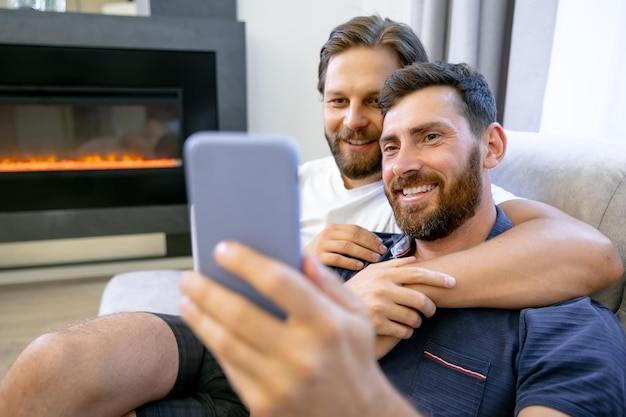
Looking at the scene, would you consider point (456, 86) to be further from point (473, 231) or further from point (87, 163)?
point (87, 163)

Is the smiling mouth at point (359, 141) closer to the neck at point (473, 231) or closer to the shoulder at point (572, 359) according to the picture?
the neck at point (473, 231)

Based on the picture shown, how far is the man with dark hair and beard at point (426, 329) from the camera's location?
366 mm

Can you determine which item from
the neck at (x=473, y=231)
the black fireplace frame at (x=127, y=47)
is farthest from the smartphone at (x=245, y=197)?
the black fireplace frame at (x=127, y=47)

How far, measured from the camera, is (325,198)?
1.37m

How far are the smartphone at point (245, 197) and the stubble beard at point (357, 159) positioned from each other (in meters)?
0.89

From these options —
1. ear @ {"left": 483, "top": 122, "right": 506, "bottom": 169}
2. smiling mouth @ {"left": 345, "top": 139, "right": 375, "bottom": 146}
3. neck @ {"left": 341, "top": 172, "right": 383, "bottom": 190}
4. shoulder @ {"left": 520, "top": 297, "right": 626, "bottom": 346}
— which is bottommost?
shoulder @ {"left": 520, "top": 297, "right": 626, "bottom": 346}

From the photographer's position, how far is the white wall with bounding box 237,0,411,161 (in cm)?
273

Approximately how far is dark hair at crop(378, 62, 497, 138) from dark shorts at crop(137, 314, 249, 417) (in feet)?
2.11

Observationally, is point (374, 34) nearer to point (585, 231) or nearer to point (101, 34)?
point (585, 231)

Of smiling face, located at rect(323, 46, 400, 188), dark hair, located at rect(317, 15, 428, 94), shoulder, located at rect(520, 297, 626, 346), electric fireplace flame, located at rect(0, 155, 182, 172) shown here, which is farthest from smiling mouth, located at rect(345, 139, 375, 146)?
electric fireplace flame, located at rect(0, 155, 182, 172)

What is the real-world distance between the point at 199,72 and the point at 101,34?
51 cm

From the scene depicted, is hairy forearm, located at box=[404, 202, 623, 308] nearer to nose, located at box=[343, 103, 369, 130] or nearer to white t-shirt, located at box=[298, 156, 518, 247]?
white t-shirt, located at box=[298, 156, 518, 247]

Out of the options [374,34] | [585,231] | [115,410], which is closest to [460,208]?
[585,231]

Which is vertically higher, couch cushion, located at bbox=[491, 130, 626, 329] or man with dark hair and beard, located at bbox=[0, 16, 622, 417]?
couch cushion, located at bbox=[491, 130, 626, 329]
